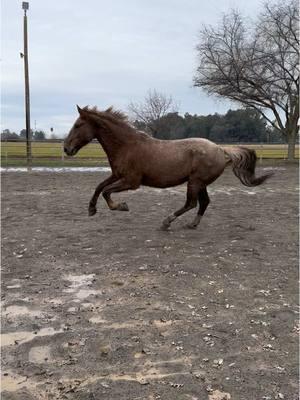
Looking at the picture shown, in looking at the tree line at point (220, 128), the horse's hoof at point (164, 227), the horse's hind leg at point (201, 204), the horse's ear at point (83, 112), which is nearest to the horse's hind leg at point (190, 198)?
the horse's hoof at point (164, 227)

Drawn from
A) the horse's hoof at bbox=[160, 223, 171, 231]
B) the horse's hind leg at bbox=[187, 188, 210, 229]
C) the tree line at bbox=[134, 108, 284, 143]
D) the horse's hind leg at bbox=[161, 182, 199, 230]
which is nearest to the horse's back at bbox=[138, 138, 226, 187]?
the horse's hind leg at bbox=[161, 182, 199, 230]

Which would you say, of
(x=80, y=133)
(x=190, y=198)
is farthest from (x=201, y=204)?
(x=80, y=133)

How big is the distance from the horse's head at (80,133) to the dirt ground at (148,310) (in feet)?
4.21

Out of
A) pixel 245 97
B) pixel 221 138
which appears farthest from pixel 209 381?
pixel 221 138

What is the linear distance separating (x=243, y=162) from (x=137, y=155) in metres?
1.74

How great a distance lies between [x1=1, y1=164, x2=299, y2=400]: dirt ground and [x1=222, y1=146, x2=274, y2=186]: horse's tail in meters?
0.76

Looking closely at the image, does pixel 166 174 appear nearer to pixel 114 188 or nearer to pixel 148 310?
pixel 114 188

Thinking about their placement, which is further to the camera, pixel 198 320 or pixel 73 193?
pixel 73 193

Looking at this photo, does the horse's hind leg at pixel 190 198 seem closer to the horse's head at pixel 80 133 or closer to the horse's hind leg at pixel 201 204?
the horse's hind leg at pixel 201 204

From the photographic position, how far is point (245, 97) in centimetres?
2545

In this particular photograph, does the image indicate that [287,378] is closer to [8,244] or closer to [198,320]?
[198,320]

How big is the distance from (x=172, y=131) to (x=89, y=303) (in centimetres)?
4542

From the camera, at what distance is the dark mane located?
269 inches

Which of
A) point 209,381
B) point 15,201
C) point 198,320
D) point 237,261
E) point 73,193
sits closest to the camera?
point 209,381
